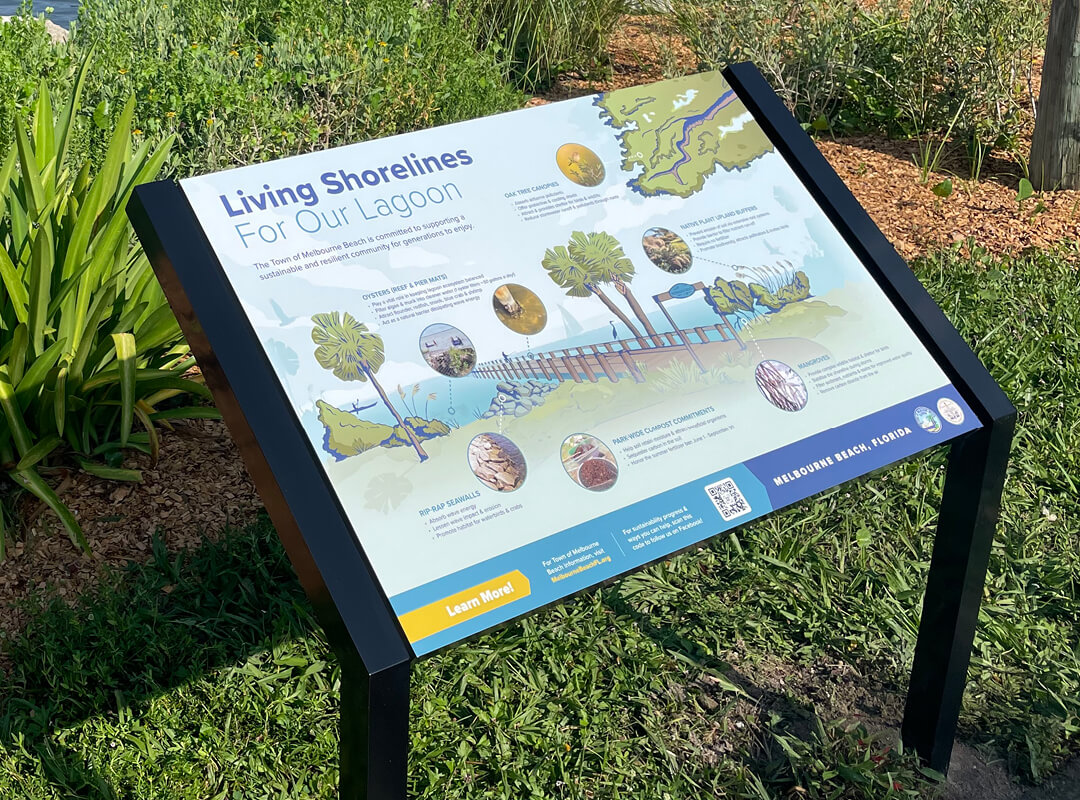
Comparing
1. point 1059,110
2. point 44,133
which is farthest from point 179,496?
point 1059,110

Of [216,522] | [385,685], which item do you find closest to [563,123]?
[385,685]

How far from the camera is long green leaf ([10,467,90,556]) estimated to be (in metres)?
2.74

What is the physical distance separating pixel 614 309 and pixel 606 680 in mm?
1258

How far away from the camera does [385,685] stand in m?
1.47

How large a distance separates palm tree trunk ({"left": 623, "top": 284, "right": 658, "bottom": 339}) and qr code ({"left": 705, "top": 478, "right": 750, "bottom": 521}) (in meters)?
0.30

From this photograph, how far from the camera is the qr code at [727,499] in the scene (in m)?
1.80

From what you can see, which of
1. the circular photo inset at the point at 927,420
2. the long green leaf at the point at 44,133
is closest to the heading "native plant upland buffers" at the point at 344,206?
the circular photo inset at the point at 927,420

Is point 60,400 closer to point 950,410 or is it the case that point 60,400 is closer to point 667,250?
point 667,250

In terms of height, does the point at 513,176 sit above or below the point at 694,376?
above

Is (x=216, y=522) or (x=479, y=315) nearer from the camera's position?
(x=479, y=315)

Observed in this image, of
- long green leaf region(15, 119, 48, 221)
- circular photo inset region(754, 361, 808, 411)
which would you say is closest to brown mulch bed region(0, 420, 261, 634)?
long green leaf region(15, 119, 48, 221)

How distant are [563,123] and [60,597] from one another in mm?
1826

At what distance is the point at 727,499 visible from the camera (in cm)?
182

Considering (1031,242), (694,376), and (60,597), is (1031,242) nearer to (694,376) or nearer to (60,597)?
(694,376)
